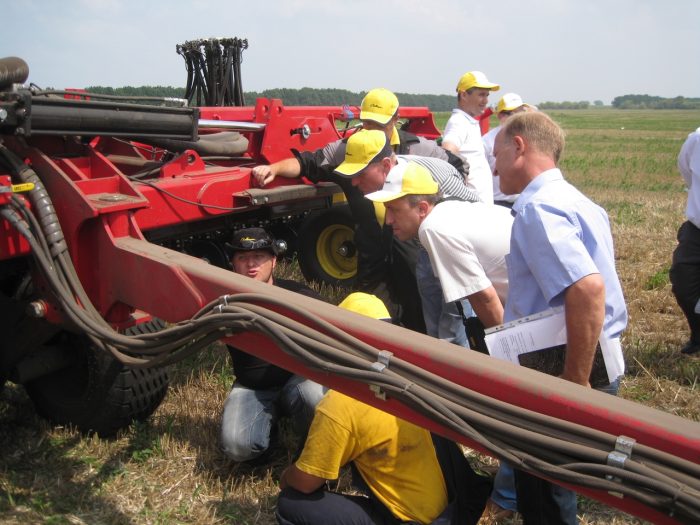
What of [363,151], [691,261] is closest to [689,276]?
[691,261]

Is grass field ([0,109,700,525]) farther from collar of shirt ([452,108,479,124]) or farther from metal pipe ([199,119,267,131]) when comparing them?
collar of shirt ([452,108,479,124])

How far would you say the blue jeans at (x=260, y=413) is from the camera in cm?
339

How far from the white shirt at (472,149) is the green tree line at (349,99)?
2586 mm

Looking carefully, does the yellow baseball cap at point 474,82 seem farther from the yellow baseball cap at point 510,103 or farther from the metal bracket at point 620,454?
the metal bracket at point 620,454

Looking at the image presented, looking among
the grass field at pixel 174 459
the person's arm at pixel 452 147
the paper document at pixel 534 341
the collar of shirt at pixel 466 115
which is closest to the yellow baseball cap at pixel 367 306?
the paper document at pixel 534 341

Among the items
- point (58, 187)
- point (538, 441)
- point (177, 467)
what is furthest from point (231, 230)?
point (538, 441)

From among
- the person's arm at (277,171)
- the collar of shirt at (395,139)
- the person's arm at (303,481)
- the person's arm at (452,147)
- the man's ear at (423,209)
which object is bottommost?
the person's arm at (303,481)

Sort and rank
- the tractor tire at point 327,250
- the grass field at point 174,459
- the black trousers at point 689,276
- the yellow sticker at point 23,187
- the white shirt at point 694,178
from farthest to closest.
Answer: the tractor tire at point 327,250 < the black trousers at point 689,276 < the white shirt at point 694,178 < the grass field at point 174,459 < the yellow sticker at point 23,187

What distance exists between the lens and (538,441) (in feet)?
5.00

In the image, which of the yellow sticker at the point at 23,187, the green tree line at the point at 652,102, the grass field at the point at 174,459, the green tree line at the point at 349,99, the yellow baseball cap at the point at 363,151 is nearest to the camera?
the yellow sticker at the point at 23,187

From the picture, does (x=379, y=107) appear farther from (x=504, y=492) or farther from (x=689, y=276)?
(x=504, y=492)

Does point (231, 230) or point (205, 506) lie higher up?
point (231, 230)

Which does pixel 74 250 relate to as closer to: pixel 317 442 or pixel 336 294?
pixel 317 442

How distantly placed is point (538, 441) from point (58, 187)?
6.84ft
